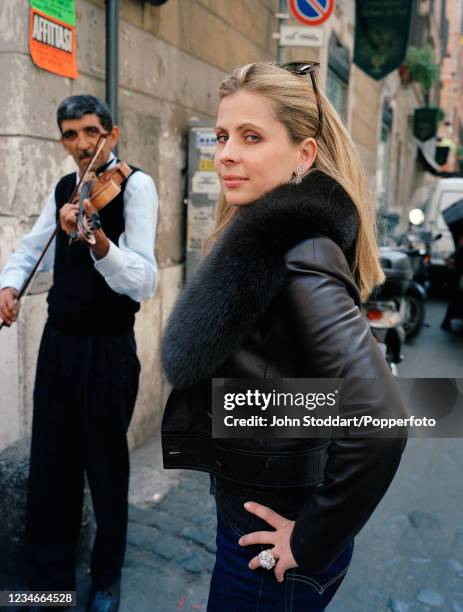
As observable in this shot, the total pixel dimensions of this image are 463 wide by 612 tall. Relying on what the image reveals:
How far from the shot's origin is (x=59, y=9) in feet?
10.8

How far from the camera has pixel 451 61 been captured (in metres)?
36.2

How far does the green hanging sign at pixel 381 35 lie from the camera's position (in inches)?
392

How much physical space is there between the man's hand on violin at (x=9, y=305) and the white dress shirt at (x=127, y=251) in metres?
0.05

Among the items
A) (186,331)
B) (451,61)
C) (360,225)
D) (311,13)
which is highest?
(451,61)

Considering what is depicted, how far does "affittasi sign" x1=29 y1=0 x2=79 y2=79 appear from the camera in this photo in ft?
10.3

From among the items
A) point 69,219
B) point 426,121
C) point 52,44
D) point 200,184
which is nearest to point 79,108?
point 69,219

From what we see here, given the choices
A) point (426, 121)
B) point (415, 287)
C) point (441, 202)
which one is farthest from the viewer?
point (426, 121)

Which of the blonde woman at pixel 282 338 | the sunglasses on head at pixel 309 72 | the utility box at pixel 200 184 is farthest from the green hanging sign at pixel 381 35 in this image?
the blonde woman at pixel 282 338

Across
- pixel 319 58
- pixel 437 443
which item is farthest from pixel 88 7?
pixel 319 58

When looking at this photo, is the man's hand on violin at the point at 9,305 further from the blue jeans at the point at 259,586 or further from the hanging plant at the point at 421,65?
the hanging plant at the point at 421,65

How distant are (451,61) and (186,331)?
39347 millimetres

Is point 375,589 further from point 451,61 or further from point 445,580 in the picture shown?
point 451,61

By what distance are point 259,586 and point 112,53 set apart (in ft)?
10.3

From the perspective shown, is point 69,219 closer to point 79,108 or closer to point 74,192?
point 74,192
